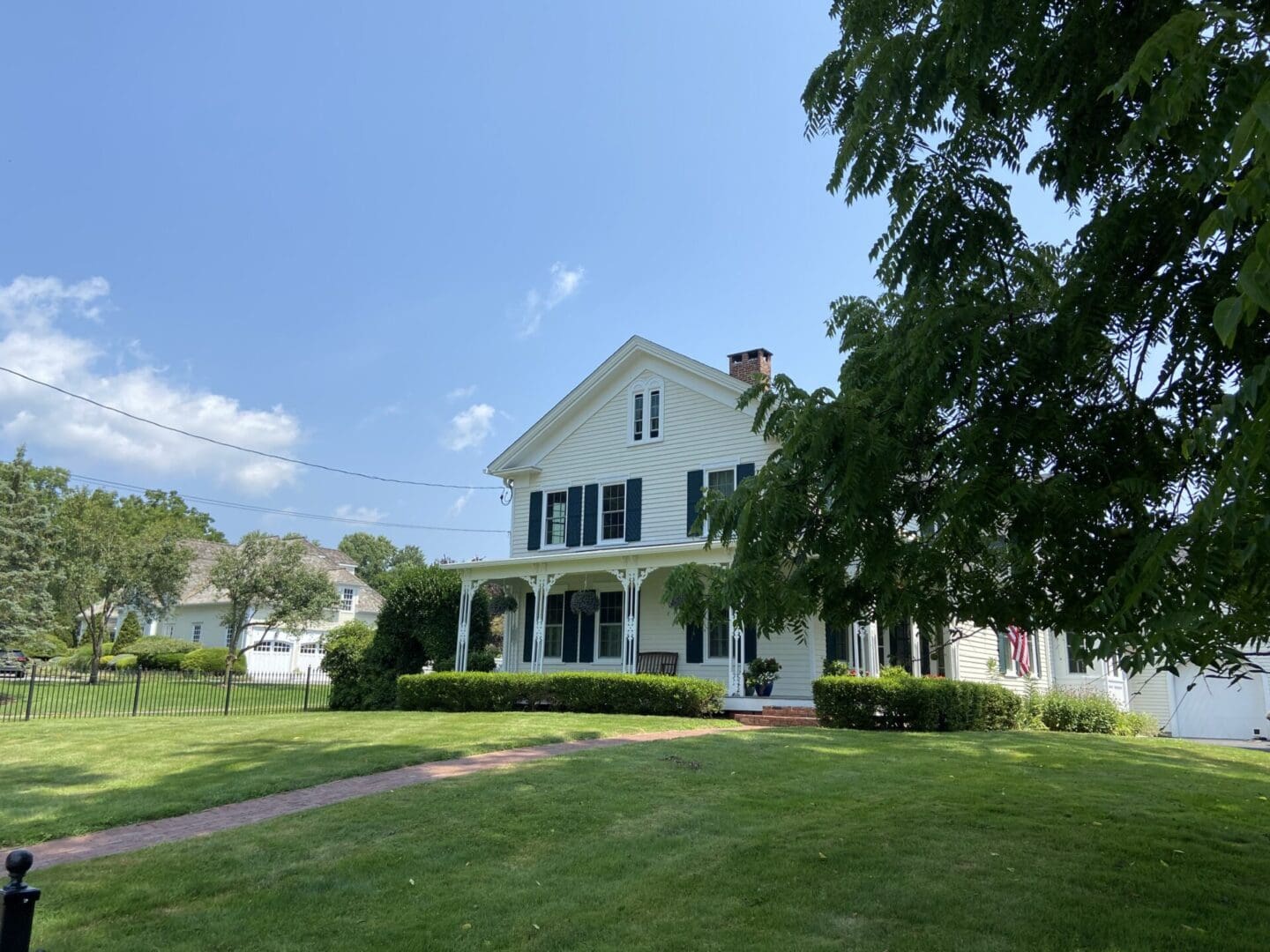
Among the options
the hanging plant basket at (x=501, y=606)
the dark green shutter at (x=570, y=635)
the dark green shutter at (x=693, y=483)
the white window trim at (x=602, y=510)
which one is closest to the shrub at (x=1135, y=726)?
the dark green shutter at (x=693, y=483)

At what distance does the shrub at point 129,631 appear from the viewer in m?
42.3

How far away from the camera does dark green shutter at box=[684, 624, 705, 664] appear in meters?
20.1

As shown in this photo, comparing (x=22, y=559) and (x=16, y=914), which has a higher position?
(x=22, y=559)

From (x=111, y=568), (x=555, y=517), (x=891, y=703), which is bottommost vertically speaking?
(x=891, y=703)

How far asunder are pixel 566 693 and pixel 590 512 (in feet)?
20.0

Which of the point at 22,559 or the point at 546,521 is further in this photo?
the point at 22,559

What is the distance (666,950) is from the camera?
424 centimetres

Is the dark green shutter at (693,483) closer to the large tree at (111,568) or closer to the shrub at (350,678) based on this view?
the shrub at (350,678)

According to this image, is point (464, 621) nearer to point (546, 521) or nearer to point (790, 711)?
point (546, 521)

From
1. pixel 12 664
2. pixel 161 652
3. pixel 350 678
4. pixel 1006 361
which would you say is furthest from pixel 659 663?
pixel 161 652

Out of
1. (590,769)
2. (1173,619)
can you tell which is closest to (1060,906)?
(1173,619)

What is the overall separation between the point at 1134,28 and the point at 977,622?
10.5ft

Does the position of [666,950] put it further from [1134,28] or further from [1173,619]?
[1134,28]

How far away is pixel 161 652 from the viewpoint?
3900 centimetres
